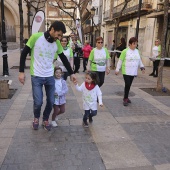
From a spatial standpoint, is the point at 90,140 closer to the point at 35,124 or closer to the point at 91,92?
the point at 91,92

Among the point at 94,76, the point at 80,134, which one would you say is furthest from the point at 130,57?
the point at 80,134

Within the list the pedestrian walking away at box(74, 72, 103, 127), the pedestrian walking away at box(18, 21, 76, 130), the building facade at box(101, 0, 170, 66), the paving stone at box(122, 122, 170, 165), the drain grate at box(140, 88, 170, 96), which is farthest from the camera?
the building facade at box(101, 0, 170, 66)

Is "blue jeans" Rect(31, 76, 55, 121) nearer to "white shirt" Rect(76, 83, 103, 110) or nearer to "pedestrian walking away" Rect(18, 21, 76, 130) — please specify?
"pedestrian walking away" Rect(18, 21, 76, 130)

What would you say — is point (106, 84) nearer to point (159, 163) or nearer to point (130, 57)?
point (130, 57)

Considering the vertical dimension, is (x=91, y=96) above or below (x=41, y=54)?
below

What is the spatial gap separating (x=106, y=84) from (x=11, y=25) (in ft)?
108

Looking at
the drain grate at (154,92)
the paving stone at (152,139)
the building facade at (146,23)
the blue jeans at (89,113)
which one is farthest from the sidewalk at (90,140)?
the building facade at (146,23)

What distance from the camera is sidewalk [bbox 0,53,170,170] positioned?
3.22 metres

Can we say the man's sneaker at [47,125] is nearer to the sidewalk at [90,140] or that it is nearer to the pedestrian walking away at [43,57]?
the sidewalk at [90,140]

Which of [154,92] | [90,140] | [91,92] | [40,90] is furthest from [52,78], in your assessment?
[154,92]

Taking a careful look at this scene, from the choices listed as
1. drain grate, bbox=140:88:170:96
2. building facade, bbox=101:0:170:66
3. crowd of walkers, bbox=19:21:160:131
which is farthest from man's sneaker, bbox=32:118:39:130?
building facade, bbox=101:0:170:66

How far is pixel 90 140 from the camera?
3.92 m

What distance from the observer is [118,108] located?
226 inches

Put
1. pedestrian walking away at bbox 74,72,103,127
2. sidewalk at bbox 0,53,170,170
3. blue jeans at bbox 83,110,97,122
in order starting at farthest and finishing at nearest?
1. blue jeans at bbox 83,110,97,122
2. pedestrian walking away at bbox 74,72,103,127
3. sidewalk at bbox 0,53,170,170
